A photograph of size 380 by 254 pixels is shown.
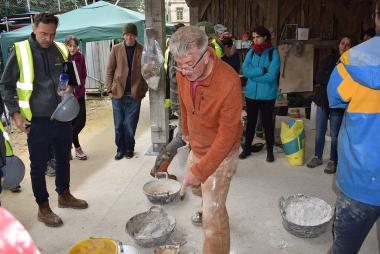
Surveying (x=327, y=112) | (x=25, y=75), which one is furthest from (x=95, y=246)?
(x=327, y=112)

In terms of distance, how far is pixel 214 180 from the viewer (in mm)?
2389

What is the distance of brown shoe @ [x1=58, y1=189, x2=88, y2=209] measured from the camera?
369 cm

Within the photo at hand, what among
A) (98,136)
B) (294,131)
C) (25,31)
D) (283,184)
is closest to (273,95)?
(294,131)

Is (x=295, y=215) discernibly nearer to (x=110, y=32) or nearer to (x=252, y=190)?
(x=252, y=190)

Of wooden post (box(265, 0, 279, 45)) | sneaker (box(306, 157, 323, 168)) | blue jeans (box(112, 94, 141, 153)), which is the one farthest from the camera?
wooden post (box(265, 0, 279, 45))

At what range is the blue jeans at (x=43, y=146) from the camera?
10.4 ft

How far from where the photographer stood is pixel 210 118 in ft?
7.36

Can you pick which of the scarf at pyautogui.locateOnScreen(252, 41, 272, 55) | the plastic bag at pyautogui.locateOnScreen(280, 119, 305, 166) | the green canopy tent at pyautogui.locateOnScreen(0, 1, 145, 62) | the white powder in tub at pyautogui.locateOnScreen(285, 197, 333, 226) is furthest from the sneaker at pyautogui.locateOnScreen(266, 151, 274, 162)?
the green canopy tent at pyautogui.locateOnScreen(0, 1, 145, 62)

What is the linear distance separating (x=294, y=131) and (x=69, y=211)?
2953mm

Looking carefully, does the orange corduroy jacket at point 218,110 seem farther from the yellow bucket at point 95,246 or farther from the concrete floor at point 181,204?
the concrete floor at point 181,204

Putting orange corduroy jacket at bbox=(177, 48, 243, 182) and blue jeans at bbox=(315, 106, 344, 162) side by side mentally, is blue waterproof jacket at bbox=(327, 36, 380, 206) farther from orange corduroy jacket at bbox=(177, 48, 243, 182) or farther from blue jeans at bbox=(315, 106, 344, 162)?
blue jeans at bbox=(315, 106, 344, 162)

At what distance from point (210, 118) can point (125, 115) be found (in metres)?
3.09

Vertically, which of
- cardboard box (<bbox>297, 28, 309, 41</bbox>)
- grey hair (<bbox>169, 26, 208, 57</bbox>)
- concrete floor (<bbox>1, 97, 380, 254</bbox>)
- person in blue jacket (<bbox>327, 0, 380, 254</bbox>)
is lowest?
concrete floor (<bbox>1, 97, 380, 254</bbox>)

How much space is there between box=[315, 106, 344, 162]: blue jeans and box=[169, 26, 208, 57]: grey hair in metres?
2.78
